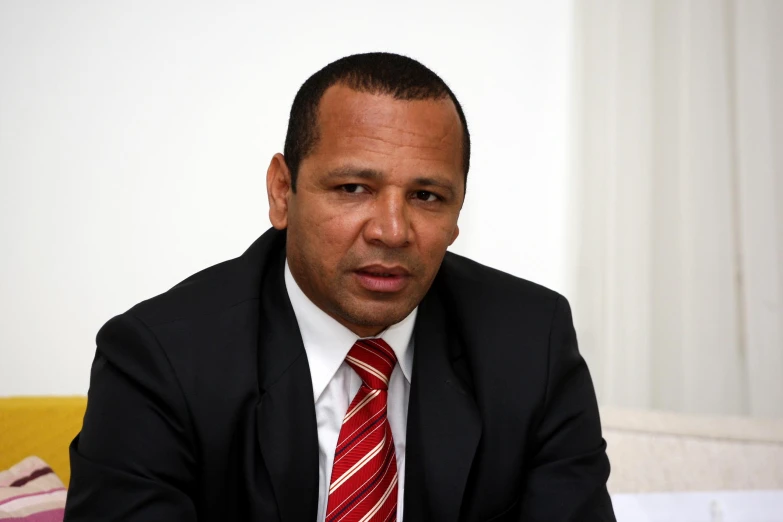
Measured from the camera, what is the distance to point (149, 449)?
4.56 feet

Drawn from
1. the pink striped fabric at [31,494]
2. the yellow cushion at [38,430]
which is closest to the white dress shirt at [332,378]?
the pink striped fabric at [31,494]

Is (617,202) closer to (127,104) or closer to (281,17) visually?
(281,17)

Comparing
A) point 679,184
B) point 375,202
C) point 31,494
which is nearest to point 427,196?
point 375,202

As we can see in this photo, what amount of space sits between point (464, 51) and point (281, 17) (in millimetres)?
576

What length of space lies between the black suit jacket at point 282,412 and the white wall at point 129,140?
75cm

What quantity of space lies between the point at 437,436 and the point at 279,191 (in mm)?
571

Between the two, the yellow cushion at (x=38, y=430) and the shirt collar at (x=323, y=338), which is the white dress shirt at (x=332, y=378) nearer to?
the shirt collar at (x=323, y=338)

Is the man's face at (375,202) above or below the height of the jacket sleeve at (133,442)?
above

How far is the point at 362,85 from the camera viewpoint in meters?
1.54

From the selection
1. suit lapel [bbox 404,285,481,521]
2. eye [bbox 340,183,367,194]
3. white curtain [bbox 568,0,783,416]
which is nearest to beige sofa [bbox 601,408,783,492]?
white curtain [bbox 568,0,783,416]

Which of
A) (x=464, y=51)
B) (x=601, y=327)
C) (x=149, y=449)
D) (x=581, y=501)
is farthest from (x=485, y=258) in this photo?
(x=149, y=449)

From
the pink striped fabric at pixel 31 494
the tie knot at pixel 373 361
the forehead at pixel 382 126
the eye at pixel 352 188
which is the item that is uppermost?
the forehead at pixel 382 126

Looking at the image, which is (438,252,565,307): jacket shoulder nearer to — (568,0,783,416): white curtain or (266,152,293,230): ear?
(266,152,293,230): ear

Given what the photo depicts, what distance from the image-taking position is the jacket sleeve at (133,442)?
135cm
